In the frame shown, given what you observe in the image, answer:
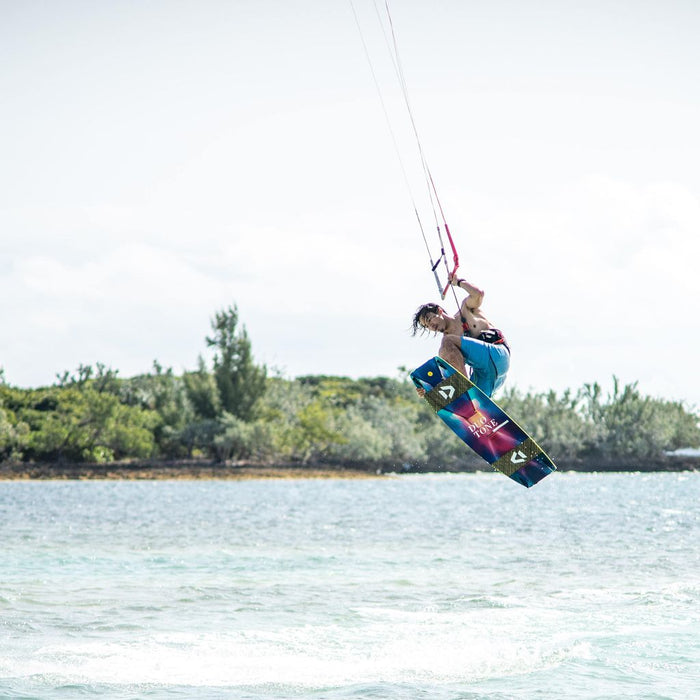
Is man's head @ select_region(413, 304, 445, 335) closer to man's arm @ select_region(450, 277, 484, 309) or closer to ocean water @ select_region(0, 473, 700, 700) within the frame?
man's arm @ select_region(450, 277, 484, 309)

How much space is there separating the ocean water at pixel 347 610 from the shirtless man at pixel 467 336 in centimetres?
441

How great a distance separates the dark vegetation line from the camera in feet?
254

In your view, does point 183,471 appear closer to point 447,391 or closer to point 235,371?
point 235,371

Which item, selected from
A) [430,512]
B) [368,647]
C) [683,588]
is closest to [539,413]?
[430,512]

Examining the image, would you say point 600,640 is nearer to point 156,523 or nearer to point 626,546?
point 626,546

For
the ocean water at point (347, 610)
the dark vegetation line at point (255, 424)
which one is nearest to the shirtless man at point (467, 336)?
the ocean water at point (347, 610)

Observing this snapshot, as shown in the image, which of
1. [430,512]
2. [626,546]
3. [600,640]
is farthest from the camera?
[430,512]

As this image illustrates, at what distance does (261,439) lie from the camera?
83.2 metres

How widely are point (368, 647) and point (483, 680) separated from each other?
225 cm

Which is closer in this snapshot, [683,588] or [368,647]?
[368,647]

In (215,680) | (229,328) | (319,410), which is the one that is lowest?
(215,680)

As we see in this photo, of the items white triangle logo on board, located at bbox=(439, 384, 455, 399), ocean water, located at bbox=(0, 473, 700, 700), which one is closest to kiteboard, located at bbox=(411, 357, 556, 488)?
white triangle logo on board, located at bbox=(439, 384, 455, 399)

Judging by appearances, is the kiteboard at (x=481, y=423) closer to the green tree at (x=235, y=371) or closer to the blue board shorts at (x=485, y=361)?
the blue board shorts at (x=485, y=361)

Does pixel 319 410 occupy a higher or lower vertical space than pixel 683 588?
higher
